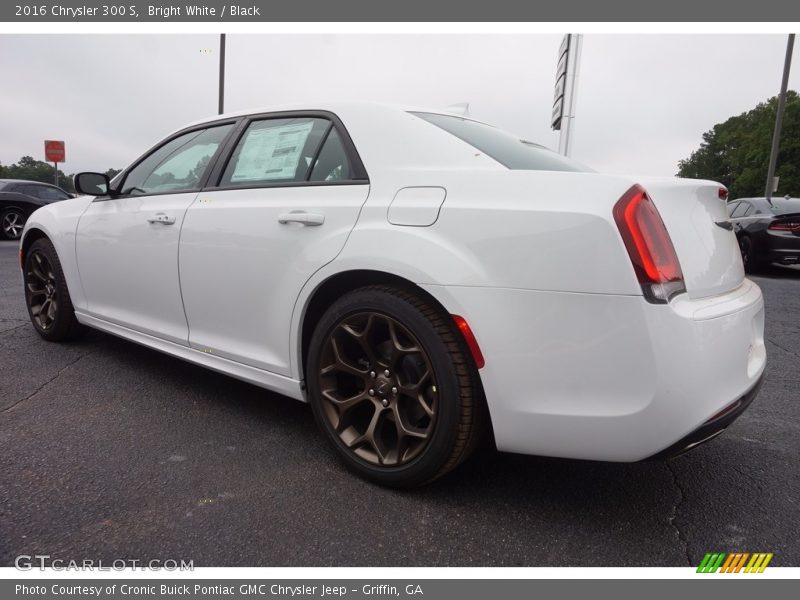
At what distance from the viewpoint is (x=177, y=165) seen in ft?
9.95

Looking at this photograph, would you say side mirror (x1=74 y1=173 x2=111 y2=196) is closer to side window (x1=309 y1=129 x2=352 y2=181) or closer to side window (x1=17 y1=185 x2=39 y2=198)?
side window (x1=309 y1=129 x2=352 y2=181)

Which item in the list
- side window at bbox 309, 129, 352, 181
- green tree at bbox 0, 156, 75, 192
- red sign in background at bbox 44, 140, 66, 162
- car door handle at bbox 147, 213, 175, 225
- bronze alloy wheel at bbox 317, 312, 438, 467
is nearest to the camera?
bronze alloy wheel at bbox 317, 312, 438, 467

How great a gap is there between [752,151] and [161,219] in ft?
194

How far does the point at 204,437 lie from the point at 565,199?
186 cm

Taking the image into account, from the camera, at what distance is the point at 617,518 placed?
188 cm

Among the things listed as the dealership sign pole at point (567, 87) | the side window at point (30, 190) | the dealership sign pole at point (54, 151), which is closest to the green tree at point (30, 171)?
the dealership sign pole at point (54, 151)

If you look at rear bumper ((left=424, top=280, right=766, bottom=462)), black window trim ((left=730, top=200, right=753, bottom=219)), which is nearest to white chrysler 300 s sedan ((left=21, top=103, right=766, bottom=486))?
rear bumper ((left=424, top=280, right=766, bottom=462))

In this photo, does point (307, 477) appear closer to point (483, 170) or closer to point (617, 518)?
point (617, 518)

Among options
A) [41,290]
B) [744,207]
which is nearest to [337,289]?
[41,290]

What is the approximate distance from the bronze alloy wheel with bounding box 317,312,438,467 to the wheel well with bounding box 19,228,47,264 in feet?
9.88

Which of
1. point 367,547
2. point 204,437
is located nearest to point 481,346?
point 367,547

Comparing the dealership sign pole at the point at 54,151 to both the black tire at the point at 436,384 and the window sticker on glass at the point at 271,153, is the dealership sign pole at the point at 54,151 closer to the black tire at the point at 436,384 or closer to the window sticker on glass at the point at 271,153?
the window sticker on glass at the point at 271,153

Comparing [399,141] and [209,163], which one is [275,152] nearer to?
[209,163]

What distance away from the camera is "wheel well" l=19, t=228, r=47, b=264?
3.94 m
